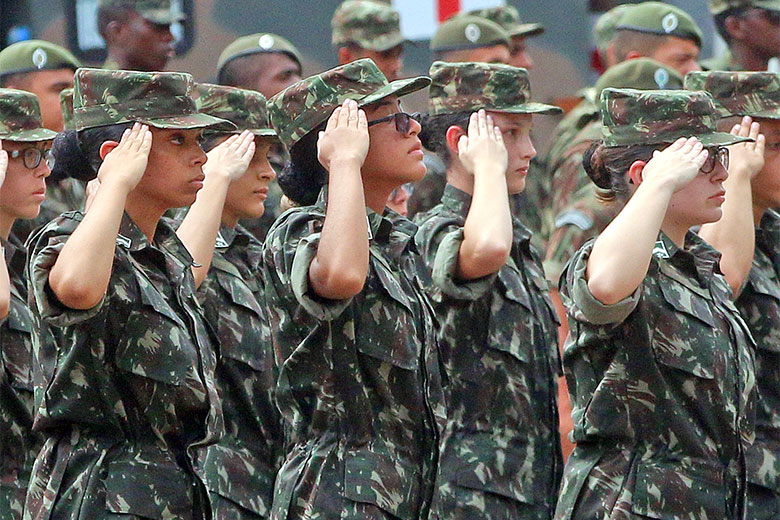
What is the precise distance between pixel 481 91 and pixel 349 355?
5.88 ft

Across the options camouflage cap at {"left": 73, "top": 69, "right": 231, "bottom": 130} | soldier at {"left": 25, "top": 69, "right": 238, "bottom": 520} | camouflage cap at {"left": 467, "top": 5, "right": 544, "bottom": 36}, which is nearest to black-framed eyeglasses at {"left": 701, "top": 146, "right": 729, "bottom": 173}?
camouflage cap at {"left": 73, "top": 69, "right": 231, "bottom": 130}

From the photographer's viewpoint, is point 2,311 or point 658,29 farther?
point 658,29

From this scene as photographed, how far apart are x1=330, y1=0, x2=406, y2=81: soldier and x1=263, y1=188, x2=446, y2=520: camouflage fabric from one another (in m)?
4.21

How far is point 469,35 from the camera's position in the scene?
8.98m

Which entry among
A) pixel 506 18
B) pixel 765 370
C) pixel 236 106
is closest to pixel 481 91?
pixel 236 106

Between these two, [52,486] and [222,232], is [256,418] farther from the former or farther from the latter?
[52,486]

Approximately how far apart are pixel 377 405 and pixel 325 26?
5.91 m

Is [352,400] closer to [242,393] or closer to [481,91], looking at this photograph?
[242,393]

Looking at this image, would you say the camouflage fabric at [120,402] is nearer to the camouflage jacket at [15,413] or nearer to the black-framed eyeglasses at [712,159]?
the camouflage jacket at [15,413]

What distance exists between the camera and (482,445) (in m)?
5.59

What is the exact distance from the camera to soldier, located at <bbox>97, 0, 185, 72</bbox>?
851 cm

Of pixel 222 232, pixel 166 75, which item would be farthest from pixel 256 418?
pixel 166 75

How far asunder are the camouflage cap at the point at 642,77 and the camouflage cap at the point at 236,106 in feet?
6.58

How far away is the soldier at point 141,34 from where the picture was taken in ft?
27.9
